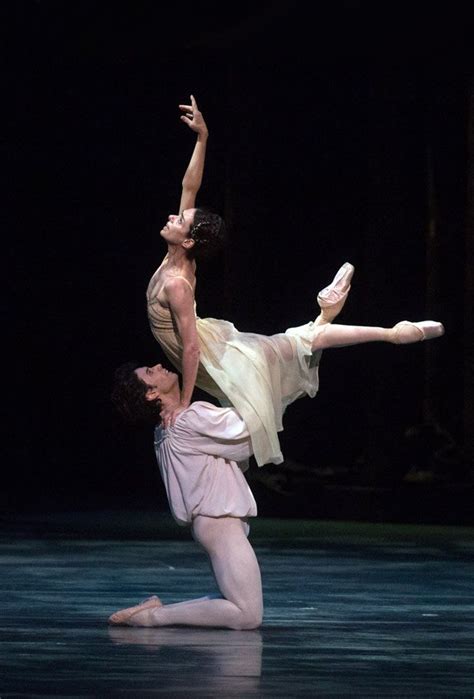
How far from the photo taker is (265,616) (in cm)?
654

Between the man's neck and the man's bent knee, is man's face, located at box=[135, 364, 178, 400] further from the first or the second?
the man's bent knee

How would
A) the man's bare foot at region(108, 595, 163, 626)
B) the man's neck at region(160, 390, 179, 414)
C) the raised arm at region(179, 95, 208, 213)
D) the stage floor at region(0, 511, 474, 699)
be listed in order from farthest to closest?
the raised arm at region(179, 95, 208, 213), the man's neck at region(160, 390, 179, 414), the man's bare foot at region(108, 595, 163, 626), the stage floor at region(0, 511, 474, 699)

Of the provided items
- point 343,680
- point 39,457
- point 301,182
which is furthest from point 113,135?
point 343,680

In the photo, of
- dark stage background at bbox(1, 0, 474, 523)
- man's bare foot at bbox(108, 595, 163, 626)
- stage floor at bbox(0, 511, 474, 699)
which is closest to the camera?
stage floor at bbox(0, 511, 474, 699)

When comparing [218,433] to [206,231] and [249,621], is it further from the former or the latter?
[206,231]

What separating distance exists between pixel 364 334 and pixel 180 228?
0.75 metres

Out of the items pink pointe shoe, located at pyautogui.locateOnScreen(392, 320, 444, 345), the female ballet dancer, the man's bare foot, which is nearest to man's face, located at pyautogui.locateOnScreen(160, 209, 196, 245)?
the female ballet dancer

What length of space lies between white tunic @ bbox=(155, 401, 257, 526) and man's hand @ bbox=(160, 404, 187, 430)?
0.07 ft

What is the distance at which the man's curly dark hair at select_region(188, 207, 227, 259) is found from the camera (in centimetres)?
666

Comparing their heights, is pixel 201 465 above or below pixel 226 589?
above

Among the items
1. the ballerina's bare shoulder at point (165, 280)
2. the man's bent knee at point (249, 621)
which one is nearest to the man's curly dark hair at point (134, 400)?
the ballerina's bare shoulder at point (165, 280)

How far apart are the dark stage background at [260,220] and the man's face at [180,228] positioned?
4155 millimetres

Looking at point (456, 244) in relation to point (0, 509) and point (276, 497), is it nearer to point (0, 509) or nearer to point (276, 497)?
point (276, 497)

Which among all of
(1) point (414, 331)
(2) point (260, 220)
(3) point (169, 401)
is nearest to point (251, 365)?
(3) point (169, 401)
